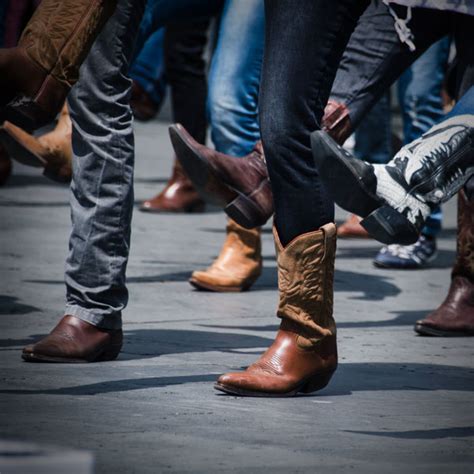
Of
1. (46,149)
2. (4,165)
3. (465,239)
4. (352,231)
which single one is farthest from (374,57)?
(4,165)

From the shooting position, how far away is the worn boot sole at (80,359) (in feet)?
13.4

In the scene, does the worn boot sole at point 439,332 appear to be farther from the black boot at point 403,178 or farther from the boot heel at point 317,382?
the black boot at point 403,178

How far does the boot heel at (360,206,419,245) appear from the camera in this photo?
11.0 ft

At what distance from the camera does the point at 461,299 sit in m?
4.94

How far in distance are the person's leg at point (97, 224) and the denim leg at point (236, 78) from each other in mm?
1405

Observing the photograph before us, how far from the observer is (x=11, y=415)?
3.33m

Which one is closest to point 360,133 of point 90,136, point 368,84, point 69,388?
point 368,84

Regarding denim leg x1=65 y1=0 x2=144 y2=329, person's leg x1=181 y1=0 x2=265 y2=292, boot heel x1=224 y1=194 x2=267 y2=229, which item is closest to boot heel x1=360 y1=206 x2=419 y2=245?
denim leg x1=65 y1=0 x2=144 y2=329

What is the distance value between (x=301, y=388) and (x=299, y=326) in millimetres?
170

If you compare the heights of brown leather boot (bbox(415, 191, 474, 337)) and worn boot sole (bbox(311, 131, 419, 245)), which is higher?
worn boot sole (bbox(311, 131, 419, 245))

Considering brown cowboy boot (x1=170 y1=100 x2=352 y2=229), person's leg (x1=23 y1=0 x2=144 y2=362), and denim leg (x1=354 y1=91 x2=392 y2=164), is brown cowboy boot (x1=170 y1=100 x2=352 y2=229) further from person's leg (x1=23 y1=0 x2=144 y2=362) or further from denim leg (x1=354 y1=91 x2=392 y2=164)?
denim leg (x1=354 y1=91 x2=392 y2=164)

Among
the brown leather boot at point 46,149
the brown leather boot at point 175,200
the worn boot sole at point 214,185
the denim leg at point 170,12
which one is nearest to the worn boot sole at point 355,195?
the worn boot sole at point 214,185

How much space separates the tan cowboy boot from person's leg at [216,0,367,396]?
195cm

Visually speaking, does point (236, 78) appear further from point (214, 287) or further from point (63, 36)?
point (63, 36)
